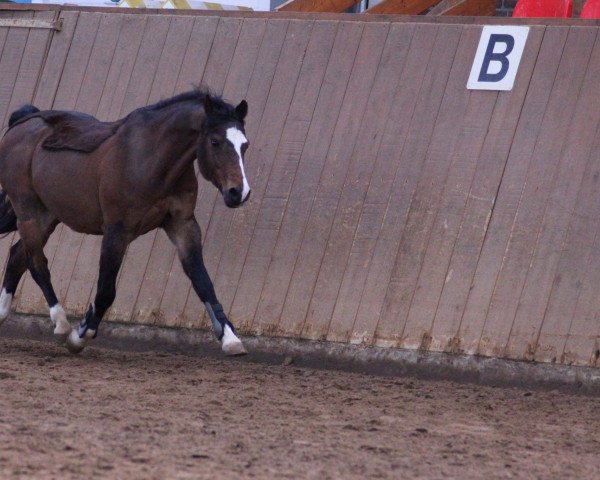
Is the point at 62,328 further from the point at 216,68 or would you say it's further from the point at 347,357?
the point at 216,68

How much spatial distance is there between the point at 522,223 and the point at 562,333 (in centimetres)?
76

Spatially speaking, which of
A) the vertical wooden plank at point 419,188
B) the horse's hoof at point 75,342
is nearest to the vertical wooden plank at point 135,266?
the horse's hoof at point 75,342

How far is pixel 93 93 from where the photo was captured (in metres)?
9.00

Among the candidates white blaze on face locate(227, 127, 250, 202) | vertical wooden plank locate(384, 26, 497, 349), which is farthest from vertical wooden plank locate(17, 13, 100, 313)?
vertical wooden plank locate(384, 26, 497, 349)

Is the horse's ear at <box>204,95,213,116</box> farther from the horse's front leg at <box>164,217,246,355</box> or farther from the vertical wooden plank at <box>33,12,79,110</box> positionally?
the vertical wooden plank at <box>33,12,79,110</box>

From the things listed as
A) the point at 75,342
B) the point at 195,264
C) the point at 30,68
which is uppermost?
the point at 30,68

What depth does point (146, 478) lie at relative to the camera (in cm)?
416

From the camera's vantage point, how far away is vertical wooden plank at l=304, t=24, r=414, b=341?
25.3 ft

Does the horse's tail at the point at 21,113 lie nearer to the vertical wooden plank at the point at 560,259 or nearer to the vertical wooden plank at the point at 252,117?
the vertical wooden plank at the point at 252,117

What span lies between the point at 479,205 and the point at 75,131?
2667mm

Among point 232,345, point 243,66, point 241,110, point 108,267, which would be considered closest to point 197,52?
point 243,66

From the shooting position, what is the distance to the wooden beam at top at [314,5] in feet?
33.0

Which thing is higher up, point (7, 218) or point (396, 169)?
point (396, 169)

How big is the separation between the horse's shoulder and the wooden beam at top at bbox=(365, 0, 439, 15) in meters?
3.10
